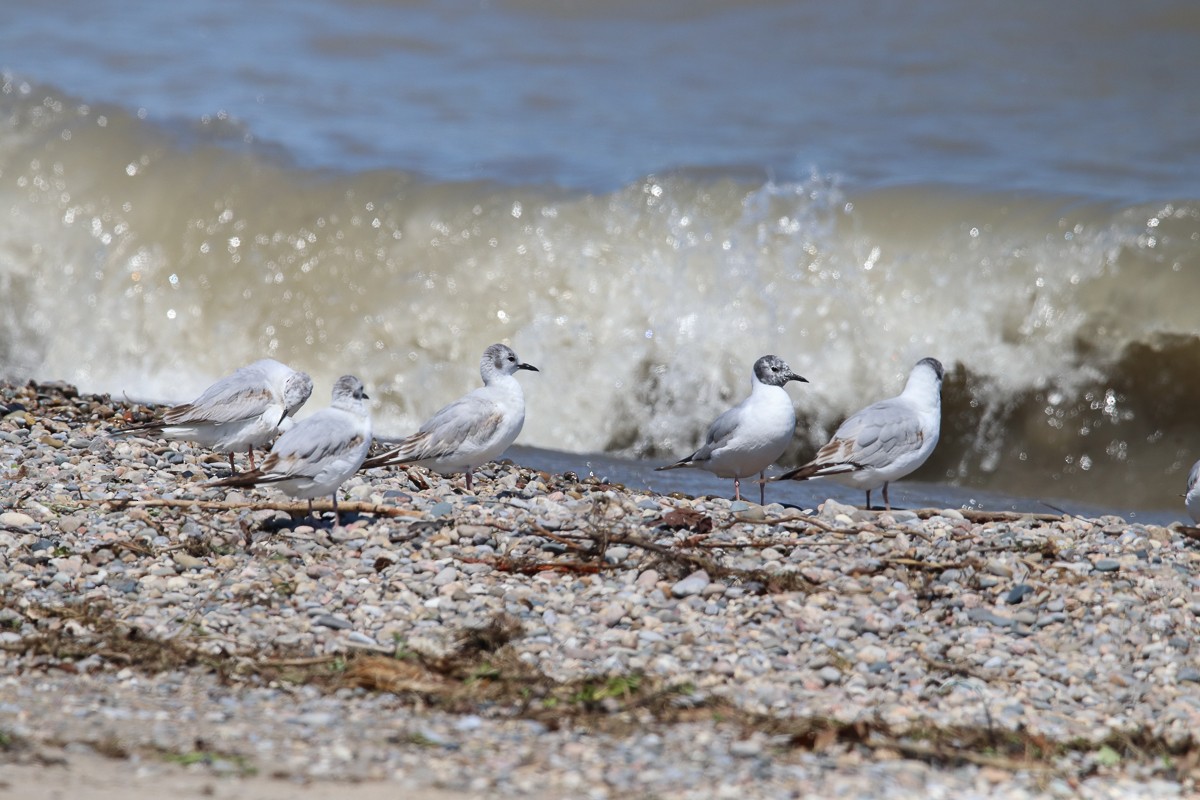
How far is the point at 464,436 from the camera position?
676cm

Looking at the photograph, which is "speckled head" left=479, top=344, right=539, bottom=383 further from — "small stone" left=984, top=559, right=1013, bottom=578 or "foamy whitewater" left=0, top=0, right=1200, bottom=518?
"foamy whitewater" left=0, top=0, right=1200, bottom=518

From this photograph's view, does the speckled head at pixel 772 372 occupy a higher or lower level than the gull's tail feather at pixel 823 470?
higher

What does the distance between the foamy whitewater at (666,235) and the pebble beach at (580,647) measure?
426 cm

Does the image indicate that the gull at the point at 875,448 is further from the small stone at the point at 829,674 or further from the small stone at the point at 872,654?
the small stone at the point at 829,674

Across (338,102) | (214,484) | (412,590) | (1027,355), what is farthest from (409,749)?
(338,102)

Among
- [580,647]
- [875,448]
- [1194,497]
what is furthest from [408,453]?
[1194,497]

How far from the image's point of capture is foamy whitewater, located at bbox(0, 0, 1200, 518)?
10.9 metres

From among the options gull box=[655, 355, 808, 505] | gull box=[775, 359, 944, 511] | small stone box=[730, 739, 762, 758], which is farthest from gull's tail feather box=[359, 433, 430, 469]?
small stone box=[730, 739, 762, 758]

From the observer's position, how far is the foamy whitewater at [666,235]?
1094cm

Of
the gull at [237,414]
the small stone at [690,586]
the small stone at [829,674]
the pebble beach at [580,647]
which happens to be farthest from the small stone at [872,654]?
the gull at [237,414]

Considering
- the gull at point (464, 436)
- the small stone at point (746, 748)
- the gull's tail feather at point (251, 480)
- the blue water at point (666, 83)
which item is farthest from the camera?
the blue water at point (666, 83)

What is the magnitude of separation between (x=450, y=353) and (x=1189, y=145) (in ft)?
24.6

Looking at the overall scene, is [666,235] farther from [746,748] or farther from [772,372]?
[746,748]

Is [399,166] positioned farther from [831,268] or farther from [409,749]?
[409,749]
